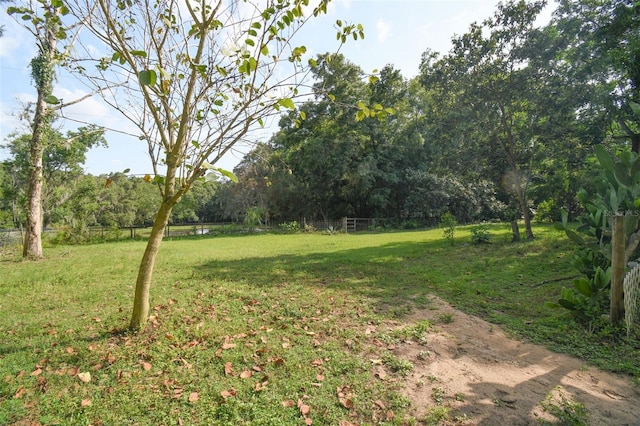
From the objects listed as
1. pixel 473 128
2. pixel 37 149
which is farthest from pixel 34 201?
pixel 473 128

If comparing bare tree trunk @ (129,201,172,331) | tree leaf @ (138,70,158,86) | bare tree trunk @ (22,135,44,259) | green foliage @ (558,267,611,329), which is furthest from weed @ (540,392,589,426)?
bare tree trunk @ (22,135,44,259)

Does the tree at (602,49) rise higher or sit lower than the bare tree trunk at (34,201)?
higher

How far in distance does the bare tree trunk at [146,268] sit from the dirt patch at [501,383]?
2.76 metres

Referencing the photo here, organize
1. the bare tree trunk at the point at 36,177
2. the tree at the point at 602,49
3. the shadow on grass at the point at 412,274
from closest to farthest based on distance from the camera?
1. the shadow on grass at the point at 412,274
2. the tree at the point at 602,49
3. the bare tree trunk at the point at 36,177

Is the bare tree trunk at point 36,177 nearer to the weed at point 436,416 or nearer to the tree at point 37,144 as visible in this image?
the tree at point 37,144

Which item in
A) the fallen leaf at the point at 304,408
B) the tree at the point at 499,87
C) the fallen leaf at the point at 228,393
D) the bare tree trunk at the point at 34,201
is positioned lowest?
the fallen leaf at the point at 304,408

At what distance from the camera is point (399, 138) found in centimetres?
2455

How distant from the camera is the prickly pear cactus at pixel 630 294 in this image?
10.5 feet

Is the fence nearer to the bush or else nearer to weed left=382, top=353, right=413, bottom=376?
the bush

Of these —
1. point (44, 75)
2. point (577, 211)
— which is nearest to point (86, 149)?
point (44, 75)

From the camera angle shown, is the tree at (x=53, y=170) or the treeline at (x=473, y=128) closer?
the treeline at (x=473, y=128)

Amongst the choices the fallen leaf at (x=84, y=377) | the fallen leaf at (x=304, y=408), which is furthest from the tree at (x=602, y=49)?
the fallen leaf at (x=84, y=377)

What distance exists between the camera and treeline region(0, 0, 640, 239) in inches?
317

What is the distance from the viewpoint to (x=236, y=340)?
3273 millimetres
